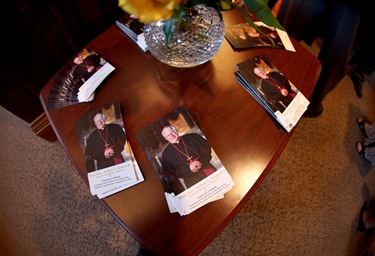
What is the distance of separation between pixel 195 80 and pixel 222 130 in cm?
19

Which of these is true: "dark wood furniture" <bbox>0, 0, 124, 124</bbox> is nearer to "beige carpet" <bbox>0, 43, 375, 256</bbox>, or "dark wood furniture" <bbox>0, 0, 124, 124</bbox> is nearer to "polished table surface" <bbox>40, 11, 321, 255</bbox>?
"beige carpet" <bbox>0, 43, 375, 256</bbox>

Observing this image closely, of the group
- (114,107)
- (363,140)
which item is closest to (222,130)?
(114,107)

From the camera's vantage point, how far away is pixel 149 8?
1.14ft

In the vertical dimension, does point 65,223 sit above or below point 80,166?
below

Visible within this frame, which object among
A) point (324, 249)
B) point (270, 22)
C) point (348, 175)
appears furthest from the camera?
point (348, 175)

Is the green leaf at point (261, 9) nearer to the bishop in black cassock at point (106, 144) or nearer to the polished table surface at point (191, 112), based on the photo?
the polished table surface at point (191, 112)

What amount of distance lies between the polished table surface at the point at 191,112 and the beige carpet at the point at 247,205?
538 mm

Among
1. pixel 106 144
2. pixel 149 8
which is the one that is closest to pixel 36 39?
pixel 106 144

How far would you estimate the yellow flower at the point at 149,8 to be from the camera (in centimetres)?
34

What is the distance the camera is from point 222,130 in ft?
2.00

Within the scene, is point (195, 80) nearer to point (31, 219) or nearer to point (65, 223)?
point (65, 223)

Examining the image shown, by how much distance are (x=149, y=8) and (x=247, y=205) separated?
947mm

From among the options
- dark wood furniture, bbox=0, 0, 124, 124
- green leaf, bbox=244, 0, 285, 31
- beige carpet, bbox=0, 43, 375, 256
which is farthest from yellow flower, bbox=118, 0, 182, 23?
beige carpet, bbox=0, 43, 375, 256

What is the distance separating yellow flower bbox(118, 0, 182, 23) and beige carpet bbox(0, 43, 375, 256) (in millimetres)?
924
